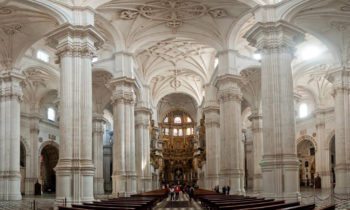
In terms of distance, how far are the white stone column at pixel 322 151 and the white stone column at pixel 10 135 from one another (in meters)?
30.1

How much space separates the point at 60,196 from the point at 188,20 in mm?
16574

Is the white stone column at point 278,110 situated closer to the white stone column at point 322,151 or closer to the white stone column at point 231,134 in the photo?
the white stone column at point 231,134

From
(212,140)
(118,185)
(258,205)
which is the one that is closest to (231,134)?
(118,185)

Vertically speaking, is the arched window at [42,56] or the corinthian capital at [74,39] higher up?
the arched window at [42,56]

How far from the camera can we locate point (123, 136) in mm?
35562

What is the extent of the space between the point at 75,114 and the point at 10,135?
949 cm

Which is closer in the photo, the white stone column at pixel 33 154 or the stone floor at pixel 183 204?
the stone floor at pixel 183 204

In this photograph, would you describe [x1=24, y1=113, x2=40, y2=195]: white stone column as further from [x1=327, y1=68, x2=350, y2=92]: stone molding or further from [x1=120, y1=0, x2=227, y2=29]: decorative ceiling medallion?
[x1=327, y1=68, x2=350, y2=92]: stone molding

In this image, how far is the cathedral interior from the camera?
75.9ft

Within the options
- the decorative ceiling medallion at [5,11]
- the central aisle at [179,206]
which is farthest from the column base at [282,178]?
the decorative ceiling medallion at [5,11]

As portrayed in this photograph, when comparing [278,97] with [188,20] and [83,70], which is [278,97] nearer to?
[83,70]

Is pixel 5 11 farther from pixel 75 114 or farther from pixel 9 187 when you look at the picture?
pixel 9 187

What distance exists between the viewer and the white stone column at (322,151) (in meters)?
48.0

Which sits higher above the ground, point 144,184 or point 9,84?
point 9,84
